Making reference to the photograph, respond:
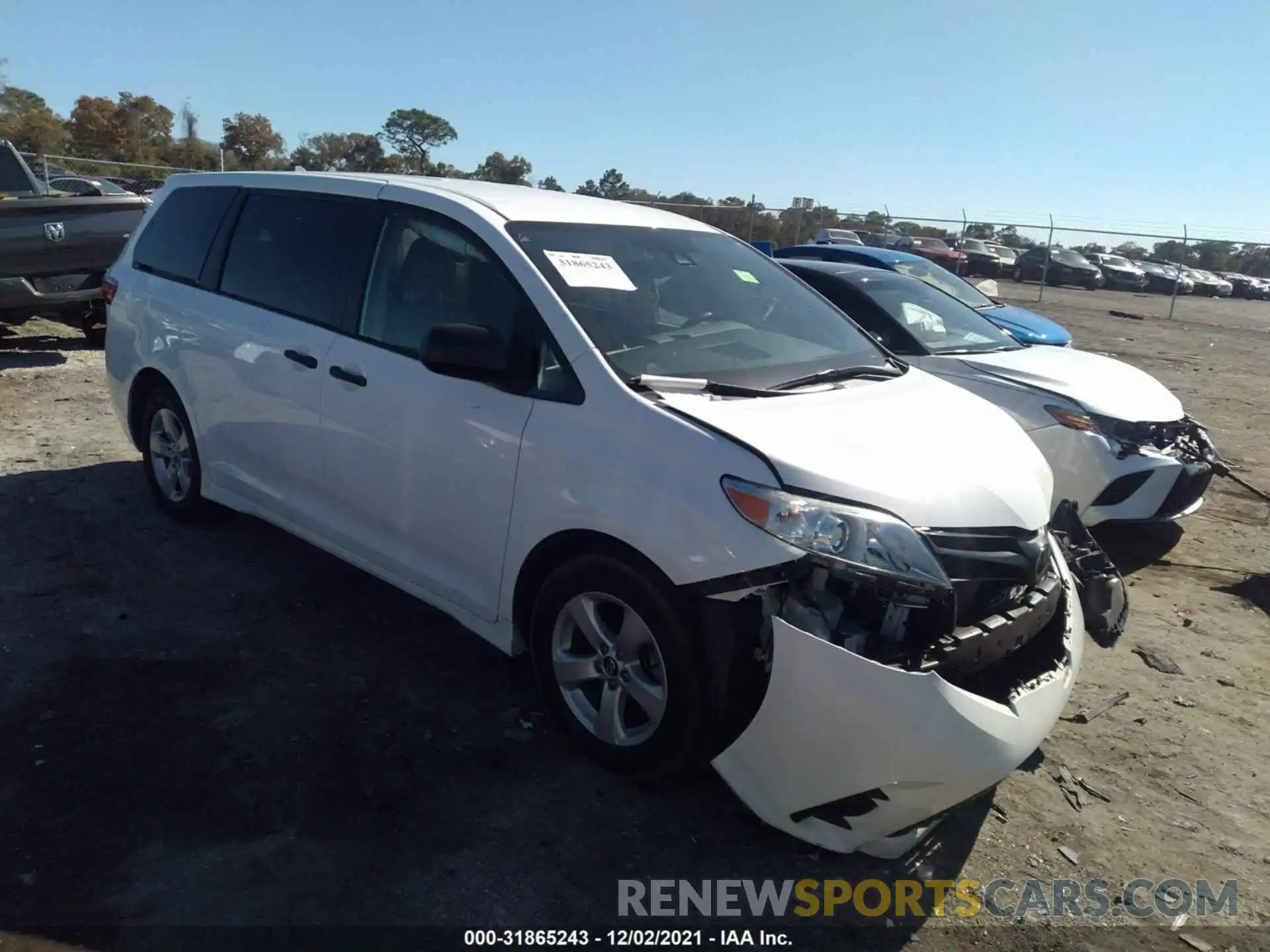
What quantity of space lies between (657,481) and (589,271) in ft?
3.48

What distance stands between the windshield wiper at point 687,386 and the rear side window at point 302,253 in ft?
4.96

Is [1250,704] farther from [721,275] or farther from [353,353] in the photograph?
[353,353]

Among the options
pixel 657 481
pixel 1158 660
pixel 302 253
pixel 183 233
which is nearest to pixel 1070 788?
pixel 1158 660

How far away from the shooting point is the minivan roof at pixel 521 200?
388cm

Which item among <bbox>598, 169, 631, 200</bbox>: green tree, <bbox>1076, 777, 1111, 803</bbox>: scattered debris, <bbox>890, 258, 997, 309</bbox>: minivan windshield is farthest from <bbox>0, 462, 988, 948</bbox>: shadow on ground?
<bbox>598, 169, 631, 200</bbox>: green tree

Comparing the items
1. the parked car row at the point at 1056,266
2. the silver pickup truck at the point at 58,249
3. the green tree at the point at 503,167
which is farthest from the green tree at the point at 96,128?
the silver pickup truck at the point at 58,249

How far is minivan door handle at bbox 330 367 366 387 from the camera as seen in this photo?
388cm

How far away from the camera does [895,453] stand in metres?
3.02

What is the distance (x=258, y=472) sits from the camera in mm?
4574

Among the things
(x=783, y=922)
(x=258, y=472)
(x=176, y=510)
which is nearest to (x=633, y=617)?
(x=783, y=922)

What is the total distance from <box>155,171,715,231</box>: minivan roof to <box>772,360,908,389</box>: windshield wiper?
1.08 m

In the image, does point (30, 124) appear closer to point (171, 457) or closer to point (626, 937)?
point (171, 457)

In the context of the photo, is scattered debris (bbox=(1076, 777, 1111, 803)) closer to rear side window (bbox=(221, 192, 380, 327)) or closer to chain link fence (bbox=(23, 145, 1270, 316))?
rear side window (bbox=(221, 192, 380, 327))

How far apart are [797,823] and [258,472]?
3034mm
